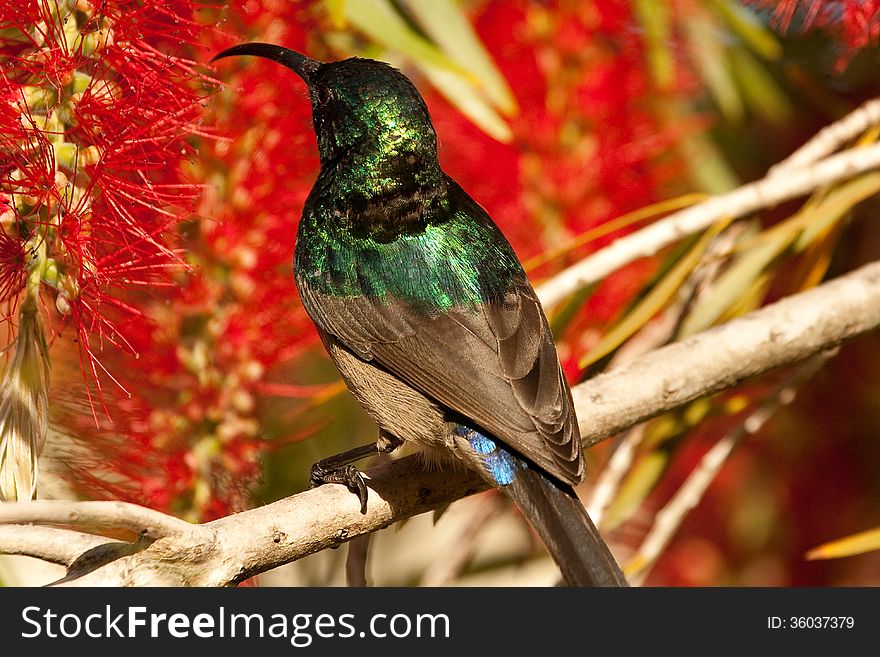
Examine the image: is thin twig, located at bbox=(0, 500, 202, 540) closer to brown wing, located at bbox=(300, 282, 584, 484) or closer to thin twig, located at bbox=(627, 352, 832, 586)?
brown wing, located at bbox=(300, 282, 584, 484)

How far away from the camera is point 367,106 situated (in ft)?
7.00

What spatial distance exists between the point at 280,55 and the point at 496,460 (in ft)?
2.71

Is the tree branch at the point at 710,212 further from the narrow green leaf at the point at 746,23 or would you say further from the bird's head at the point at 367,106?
the narrow green leaf at the point at 746,23

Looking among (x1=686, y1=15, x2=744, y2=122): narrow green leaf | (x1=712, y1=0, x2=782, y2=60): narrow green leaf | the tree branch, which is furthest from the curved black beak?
(x1=686, y1=15, x2=744, y2=122): narrow green leaf

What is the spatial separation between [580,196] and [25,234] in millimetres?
1552

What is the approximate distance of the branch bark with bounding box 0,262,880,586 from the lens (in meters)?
1.52

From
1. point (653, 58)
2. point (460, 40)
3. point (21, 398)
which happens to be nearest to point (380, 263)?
point (460, 40)

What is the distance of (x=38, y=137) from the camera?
5.21 feet

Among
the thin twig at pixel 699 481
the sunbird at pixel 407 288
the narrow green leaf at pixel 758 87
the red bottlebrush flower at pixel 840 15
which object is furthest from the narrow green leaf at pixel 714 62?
the sunbird at pixel 407 288

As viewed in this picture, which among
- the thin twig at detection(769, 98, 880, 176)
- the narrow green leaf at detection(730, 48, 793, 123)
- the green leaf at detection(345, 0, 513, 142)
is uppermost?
the narrow green leaf at detection(730, 48, 793, 123)

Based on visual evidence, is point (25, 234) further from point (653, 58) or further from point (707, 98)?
point (707, 98)

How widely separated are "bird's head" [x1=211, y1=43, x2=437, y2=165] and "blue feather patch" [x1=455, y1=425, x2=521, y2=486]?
0.56m

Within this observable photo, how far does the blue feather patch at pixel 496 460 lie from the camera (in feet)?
6.42
